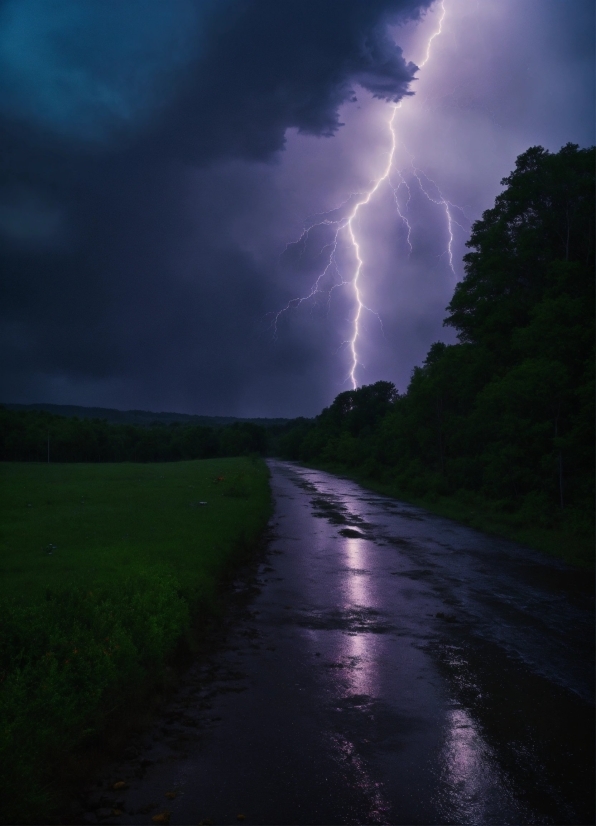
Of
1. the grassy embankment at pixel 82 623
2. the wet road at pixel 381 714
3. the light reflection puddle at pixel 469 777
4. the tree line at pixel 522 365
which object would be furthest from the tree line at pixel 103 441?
the light reflection puddle at pixel 469 777

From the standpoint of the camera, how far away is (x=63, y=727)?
600 cm

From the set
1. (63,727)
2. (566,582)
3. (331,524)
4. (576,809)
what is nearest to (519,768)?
(576,809)

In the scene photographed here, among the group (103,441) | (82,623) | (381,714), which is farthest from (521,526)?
(103,441)

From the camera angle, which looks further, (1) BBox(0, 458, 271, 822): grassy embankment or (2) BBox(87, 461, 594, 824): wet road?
(2) BBox(87, 461, 594, 824): wet road

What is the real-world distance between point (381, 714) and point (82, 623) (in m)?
4.34

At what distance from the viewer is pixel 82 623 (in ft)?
26.8

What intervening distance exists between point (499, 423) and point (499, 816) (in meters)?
25.0

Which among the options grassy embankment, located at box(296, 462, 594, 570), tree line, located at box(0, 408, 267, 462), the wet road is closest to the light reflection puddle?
the wet road

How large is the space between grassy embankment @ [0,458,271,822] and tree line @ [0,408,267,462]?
3429 inches

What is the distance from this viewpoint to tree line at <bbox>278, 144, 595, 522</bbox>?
2475 centimetres

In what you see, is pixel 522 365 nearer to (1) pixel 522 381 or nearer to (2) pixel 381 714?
(1) pixel 522 381

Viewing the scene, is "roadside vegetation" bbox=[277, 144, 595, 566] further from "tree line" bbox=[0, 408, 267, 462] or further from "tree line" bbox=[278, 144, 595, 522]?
"tree line" bbox=[0, 408, 267, 462]

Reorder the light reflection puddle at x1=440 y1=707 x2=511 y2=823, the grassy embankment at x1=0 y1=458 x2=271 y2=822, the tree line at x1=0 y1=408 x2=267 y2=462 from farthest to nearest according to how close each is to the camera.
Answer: the tree line at x1=0 y1=408 x2=267 y2=462, the light reflection puddle at x1=440 y1=707 x2=511 y2=823, the grassy embankment at x1=0 y1=458 x2=271 y2=822

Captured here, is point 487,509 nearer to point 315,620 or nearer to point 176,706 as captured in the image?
point 315,620
